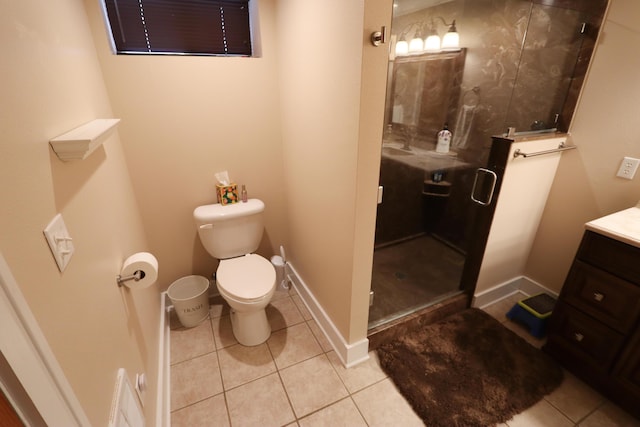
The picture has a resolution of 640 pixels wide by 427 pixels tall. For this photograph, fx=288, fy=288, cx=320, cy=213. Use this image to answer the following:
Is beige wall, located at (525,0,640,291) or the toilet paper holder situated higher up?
beige wall, located at (525,0,640,291)

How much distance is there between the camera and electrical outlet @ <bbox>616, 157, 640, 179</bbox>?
61.0 inches

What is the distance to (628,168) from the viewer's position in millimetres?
1576

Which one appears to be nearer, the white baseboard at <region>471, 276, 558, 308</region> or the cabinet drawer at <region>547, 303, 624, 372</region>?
the cabinet drawer at <region>547, 303, 624, 372</region>

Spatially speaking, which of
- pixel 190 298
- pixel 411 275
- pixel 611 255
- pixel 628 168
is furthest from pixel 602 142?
pixel 190 298

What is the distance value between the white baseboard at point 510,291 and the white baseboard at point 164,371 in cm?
200

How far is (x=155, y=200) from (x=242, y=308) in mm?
933

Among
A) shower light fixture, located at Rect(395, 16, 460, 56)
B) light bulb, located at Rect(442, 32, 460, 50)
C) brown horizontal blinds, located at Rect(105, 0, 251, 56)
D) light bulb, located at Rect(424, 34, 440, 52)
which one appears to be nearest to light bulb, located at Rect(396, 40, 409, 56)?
shower light fixture, located at Rect(395, 16, 460, 56)

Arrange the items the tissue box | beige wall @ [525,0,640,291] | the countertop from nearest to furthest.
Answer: the countertop, beige wall @ [525,0,640,291], the tissue box

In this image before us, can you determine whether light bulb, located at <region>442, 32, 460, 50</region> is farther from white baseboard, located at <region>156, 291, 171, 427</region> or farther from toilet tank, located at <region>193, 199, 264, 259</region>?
white baseboard, located at <region>156, 291, 171, 427</region>

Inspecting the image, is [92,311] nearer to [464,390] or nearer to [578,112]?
[464,390]

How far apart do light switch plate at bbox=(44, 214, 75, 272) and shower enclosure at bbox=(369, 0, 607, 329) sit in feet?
4.56

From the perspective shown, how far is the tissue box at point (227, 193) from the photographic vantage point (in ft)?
6.49

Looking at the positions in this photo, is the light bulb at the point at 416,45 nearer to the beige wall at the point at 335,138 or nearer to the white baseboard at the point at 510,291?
the beige wall at the point at 335,138

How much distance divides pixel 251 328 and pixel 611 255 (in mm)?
1925
